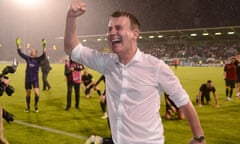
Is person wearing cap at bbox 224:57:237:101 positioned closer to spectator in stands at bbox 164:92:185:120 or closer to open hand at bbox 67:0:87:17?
spectator in stands at bbox 164:92:185:120

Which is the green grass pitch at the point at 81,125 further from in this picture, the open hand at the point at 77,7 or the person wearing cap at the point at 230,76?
the open hand at the point at 77,7

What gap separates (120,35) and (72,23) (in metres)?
0.44

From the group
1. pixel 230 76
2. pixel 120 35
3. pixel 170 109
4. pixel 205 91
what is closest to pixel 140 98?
pixel 120 35

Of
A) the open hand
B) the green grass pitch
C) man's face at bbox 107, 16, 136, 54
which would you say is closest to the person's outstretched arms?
the open hand

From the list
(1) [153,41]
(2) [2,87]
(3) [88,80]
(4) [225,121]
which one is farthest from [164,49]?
(2) [2,87]

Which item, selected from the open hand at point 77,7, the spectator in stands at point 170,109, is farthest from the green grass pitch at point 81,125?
the open hand at point 77,7

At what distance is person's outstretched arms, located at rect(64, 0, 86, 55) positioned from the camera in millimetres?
2506

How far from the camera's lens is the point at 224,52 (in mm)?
55750

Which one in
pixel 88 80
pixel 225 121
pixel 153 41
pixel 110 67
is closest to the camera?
pixel 110 67

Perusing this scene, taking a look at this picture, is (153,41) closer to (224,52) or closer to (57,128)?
(224,52)

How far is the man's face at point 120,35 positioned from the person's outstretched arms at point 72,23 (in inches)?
10.2

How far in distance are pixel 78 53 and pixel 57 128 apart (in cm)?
672

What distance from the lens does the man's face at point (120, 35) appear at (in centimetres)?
247

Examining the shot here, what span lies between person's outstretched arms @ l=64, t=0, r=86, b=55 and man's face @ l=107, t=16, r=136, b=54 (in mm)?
260
